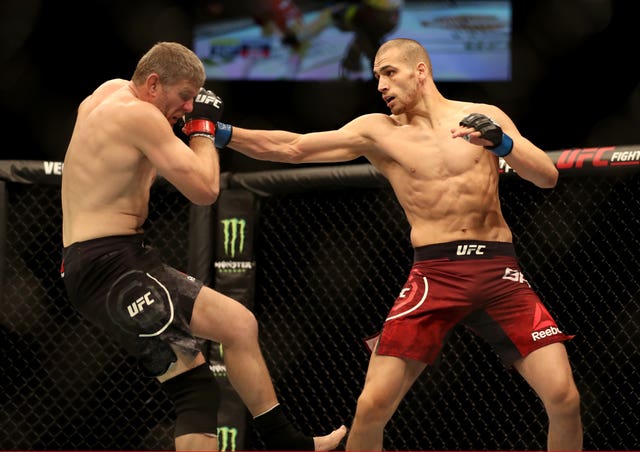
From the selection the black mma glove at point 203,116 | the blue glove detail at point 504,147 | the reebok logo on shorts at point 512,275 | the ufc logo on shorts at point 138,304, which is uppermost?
the black mma glove at point 203,116

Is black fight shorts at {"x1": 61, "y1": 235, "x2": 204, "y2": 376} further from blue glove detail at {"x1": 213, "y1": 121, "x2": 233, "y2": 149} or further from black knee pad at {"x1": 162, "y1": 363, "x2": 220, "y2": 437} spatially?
blue glove detail at {"x1": 213, "y1": 121, "x2": 233, "y2": 149}

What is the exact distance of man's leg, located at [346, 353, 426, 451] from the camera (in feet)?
7.90

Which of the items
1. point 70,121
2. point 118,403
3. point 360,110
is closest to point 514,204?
point 360,110

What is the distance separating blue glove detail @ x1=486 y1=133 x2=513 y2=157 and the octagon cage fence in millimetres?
850

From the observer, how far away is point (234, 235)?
316cm

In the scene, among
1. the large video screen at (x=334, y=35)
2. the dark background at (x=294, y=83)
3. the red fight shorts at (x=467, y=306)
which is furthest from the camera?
the large video screen at (x=334, y=35)

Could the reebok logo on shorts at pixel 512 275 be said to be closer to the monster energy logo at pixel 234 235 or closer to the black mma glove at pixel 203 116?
the black mma glove at pixel 203 116

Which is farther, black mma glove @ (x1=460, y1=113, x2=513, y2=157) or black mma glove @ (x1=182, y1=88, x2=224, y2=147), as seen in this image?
black mma glove @ (x1=460, y1=113, x2=513, y2=157)

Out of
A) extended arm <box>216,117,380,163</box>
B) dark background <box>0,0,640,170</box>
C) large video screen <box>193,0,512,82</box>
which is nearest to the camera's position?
extended arm <box>216,117,380,163</box>

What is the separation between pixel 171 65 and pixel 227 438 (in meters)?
1.45

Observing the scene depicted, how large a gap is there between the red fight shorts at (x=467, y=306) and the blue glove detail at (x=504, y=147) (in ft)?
0.86

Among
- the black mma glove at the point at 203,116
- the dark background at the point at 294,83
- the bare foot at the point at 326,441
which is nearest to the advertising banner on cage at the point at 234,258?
the bare foot at the point at 326,441

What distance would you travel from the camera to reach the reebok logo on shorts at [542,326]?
2.42 metres

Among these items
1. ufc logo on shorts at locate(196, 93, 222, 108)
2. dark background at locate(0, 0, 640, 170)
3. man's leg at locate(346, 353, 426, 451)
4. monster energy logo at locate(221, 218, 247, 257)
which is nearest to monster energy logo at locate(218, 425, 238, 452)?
monster energy logo at locate(221, 218, 247, 257)
